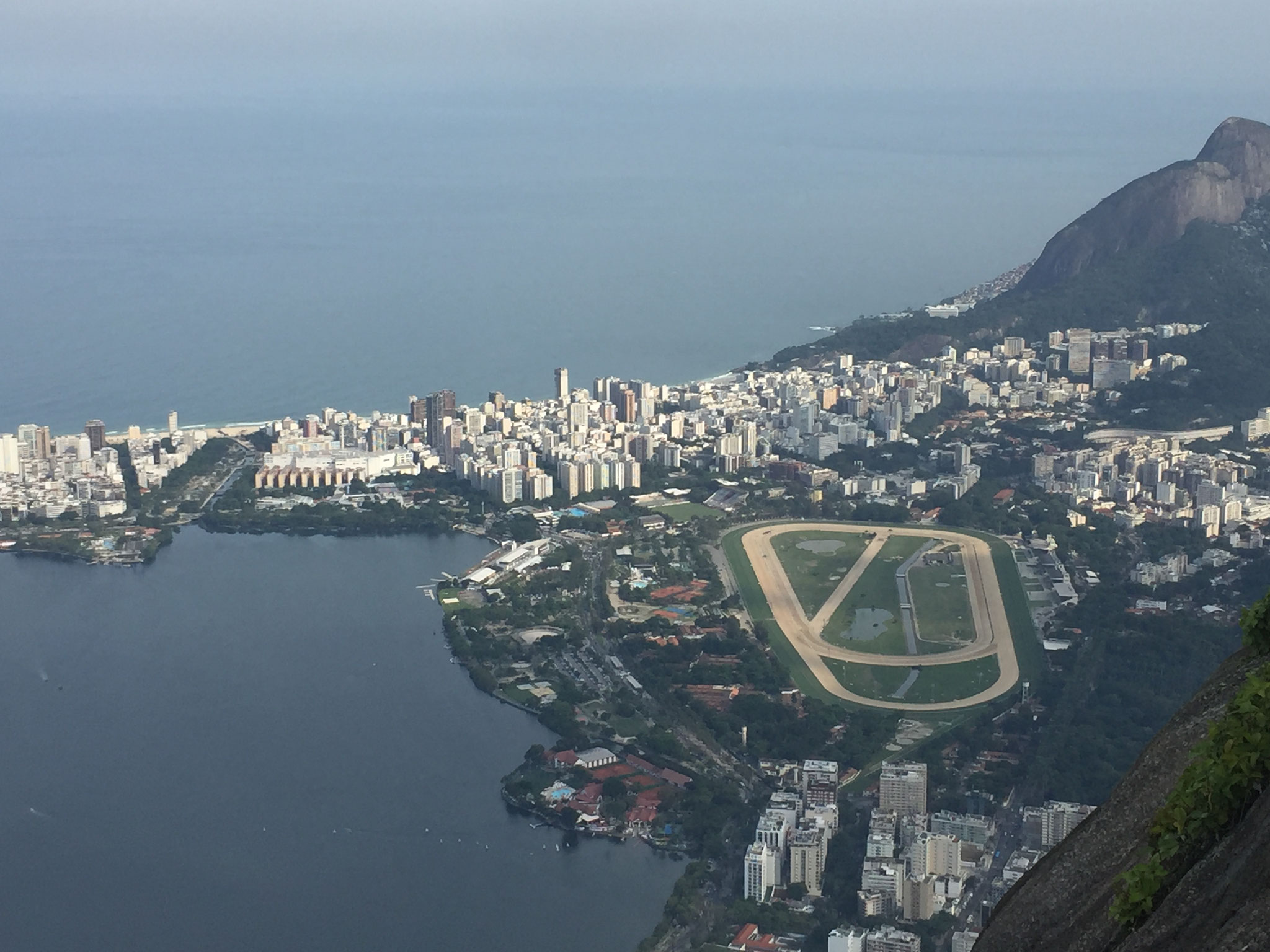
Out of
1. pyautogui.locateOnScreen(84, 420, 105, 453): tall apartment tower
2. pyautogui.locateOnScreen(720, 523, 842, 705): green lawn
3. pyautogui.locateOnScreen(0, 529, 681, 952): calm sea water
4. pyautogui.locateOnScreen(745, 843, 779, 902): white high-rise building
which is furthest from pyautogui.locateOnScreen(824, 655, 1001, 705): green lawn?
pyautogui.locateOnScreen(84, 420, 105, 453): tall apartment tower

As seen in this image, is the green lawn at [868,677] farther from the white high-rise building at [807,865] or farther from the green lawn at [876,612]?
the white high-rise building at [807,865]

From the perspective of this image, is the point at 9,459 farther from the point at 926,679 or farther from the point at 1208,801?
the point at 1208,801

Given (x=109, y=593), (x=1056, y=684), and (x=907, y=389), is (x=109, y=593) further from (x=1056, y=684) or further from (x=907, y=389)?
(x=907, y=389)

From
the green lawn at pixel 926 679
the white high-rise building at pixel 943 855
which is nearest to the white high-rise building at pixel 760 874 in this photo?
the white high-rise building at pixel 943 855

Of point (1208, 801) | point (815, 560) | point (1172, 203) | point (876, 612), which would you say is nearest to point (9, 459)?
point (815, 560)

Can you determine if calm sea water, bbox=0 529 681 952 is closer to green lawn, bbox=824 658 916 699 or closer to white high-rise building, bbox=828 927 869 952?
white high-rise building, bbox=828 927 869 952

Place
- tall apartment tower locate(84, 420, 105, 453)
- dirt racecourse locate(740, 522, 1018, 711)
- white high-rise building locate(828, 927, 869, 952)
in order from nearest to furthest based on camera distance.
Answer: white high-rise building locate(828, 927, 869, 952), dirt racecourse locate(740, 522, 1018, 711), tall apartment tower locate(84, 420, 105, 453)

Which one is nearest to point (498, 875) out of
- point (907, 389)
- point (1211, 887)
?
point (1211, 887)
